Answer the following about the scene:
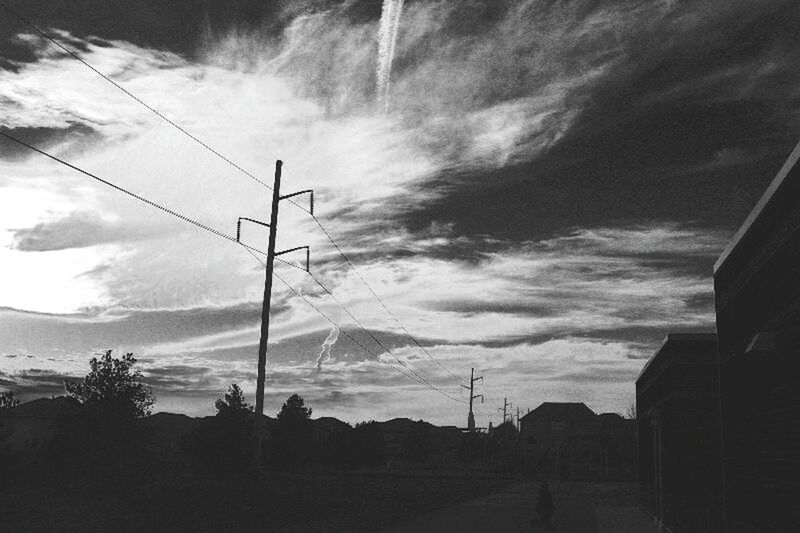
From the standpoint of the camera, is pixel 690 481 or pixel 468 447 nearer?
pixel 690 481

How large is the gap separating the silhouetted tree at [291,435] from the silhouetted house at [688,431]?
51.8 metres

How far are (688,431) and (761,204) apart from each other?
15.8 m

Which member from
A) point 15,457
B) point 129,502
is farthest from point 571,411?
point 129,502

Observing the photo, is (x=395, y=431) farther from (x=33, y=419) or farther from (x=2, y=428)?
(x=2, y=428)

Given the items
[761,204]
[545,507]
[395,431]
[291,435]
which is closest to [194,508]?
[545,507]

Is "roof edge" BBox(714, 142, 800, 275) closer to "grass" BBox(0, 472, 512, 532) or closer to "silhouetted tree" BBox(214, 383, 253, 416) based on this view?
"grass" BBox(0, 472, 512, 532)

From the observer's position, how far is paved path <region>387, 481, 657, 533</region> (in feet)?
87.0

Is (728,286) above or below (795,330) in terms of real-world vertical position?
above

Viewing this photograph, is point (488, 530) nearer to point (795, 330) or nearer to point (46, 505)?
point (795, 330)

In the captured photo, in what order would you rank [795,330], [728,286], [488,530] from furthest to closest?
[488,530]
[728,286]
[795,330]

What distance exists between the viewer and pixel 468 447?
11425 centimetres

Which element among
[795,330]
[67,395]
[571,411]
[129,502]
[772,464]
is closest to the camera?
[795,330]

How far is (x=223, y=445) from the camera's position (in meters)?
54.3

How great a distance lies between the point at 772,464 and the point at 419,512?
21761 mm
